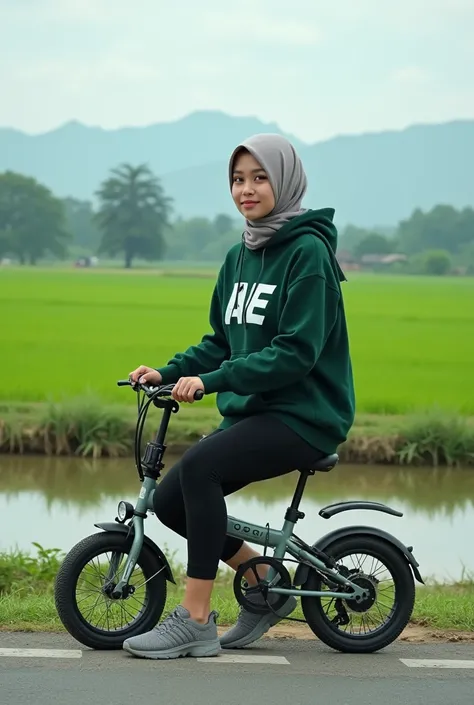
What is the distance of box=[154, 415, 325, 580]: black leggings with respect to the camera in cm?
414

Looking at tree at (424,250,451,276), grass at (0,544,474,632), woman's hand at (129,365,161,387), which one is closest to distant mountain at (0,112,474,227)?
tree at (424,250,451,276)

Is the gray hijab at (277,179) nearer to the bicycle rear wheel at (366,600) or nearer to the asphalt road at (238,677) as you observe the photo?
the bicycle rear wheel at (366,600)

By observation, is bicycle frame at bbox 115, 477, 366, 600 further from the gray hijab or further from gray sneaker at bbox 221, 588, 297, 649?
the gray hijab

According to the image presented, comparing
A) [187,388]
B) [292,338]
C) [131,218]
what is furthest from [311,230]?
[131,218]

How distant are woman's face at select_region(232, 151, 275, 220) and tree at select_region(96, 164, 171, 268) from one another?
179 ft

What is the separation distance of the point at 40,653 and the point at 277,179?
156cm

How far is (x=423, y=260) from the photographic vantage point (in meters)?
56.7

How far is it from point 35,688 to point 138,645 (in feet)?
1.50

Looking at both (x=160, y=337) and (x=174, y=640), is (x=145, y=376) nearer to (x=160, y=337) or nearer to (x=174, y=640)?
(x=174, y=640)

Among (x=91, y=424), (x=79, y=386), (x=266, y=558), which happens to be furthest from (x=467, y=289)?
(x=266, y=558)

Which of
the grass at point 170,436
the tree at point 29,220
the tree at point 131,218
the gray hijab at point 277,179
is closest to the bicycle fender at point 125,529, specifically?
the gray hijab at point 277,179

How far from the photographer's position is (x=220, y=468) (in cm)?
414

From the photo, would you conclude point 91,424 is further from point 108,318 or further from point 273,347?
point 108,318

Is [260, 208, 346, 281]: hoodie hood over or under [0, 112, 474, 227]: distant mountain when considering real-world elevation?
under
